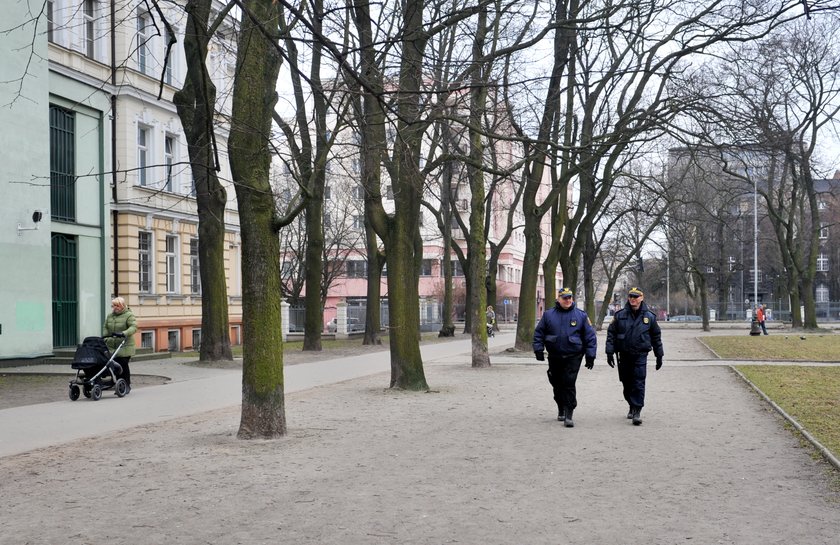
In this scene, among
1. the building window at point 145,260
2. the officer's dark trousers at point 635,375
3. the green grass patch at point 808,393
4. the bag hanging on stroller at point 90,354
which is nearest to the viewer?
the green grass patch at point 808,393

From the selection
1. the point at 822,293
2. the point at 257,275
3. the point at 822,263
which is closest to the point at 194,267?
the point at 257,275

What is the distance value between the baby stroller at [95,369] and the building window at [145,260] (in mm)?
17224

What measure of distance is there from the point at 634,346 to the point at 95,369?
29.1 feet

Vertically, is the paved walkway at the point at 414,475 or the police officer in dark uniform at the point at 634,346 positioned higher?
the police officer in dark uniform at the point at 634,346

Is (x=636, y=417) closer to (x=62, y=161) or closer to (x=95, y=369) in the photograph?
(x=95, y=369)

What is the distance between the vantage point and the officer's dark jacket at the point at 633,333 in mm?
12742

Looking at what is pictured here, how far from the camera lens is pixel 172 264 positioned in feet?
116

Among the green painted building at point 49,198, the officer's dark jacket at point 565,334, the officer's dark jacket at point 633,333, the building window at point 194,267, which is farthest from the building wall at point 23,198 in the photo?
the officer's dark jacket at point 633,333

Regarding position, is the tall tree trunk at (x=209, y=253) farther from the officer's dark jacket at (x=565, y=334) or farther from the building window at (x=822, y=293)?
the building window at (x=822, y=293)

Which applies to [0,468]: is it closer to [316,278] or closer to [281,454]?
[281,454]

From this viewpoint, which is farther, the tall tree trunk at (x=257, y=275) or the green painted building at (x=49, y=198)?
the green painted building at (x=49, y=198)

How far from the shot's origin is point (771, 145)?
1373cm

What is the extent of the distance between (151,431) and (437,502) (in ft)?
18.4

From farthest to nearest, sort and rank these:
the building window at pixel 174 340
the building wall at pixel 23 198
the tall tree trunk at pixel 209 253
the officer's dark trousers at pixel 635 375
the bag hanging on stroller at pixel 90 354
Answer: the building window at pixel 174 340 < the building wall at pixel 23 198 < the tall tree trunk at pixel 209 253 < the bag hanging on stroller at pixel 90 354 < the officer's dark trousers at pixel 635 375
